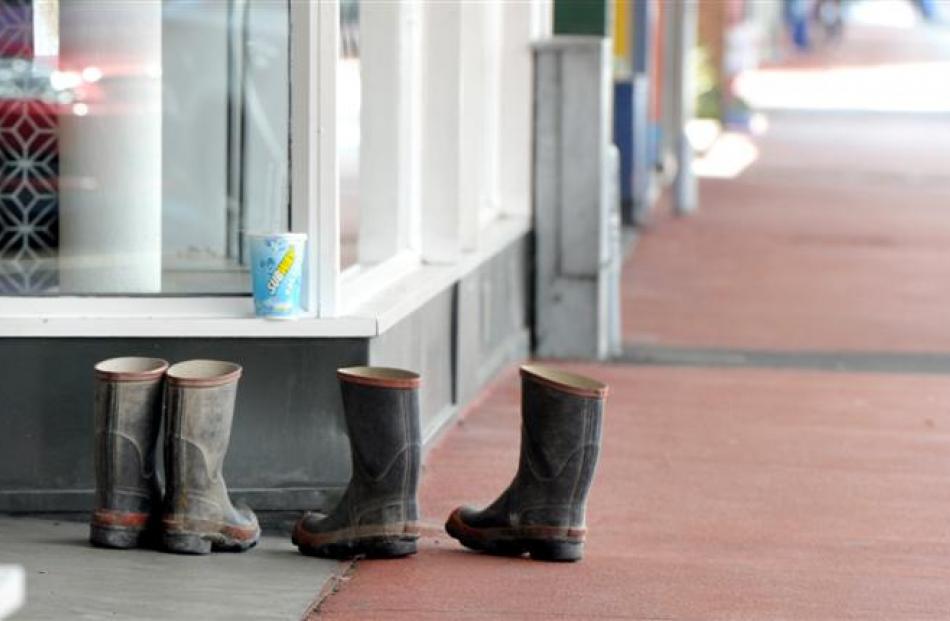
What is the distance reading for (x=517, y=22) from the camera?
1030 cm

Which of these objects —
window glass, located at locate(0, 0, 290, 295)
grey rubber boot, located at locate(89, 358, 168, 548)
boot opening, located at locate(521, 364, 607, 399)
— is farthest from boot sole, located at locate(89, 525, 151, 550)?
boot opening, located at locate(521, 364, 607, 399)

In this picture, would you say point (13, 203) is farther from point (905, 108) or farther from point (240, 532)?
point (905, 108)

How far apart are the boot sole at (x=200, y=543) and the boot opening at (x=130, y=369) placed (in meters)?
0.47

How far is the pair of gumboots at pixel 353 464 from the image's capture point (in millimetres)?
6020

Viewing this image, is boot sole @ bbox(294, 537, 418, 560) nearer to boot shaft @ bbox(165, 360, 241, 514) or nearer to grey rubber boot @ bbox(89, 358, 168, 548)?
boot shaft @ bbox(165, 360, 241, 514)

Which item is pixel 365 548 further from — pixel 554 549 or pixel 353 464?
pixel 554 549

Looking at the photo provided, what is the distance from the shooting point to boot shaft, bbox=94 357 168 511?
6.01 metres

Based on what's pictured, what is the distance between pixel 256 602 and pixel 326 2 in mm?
1961

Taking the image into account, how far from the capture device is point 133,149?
23.0 feet

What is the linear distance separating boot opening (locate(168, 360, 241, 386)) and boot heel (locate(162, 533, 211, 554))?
0.45 m

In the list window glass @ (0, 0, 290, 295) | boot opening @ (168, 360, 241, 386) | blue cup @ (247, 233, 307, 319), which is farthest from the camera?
window glass @ (0, 0, 290, 295)

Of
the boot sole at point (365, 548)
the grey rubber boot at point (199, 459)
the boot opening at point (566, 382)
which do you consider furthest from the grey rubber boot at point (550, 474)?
the grey rubber boot at point (199, 459)

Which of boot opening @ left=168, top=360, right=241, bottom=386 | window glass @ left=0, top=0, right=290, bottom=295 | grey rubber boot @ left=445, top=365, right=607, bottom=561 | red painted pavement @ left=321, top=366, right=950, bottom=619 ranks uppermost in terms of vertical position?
window glass @ left=0, top=0, right=290, bottom=295

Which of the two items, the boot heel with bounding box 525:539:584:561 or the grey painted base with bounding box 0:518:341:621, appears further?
the boot heel with bounding box 525:539:584:561
